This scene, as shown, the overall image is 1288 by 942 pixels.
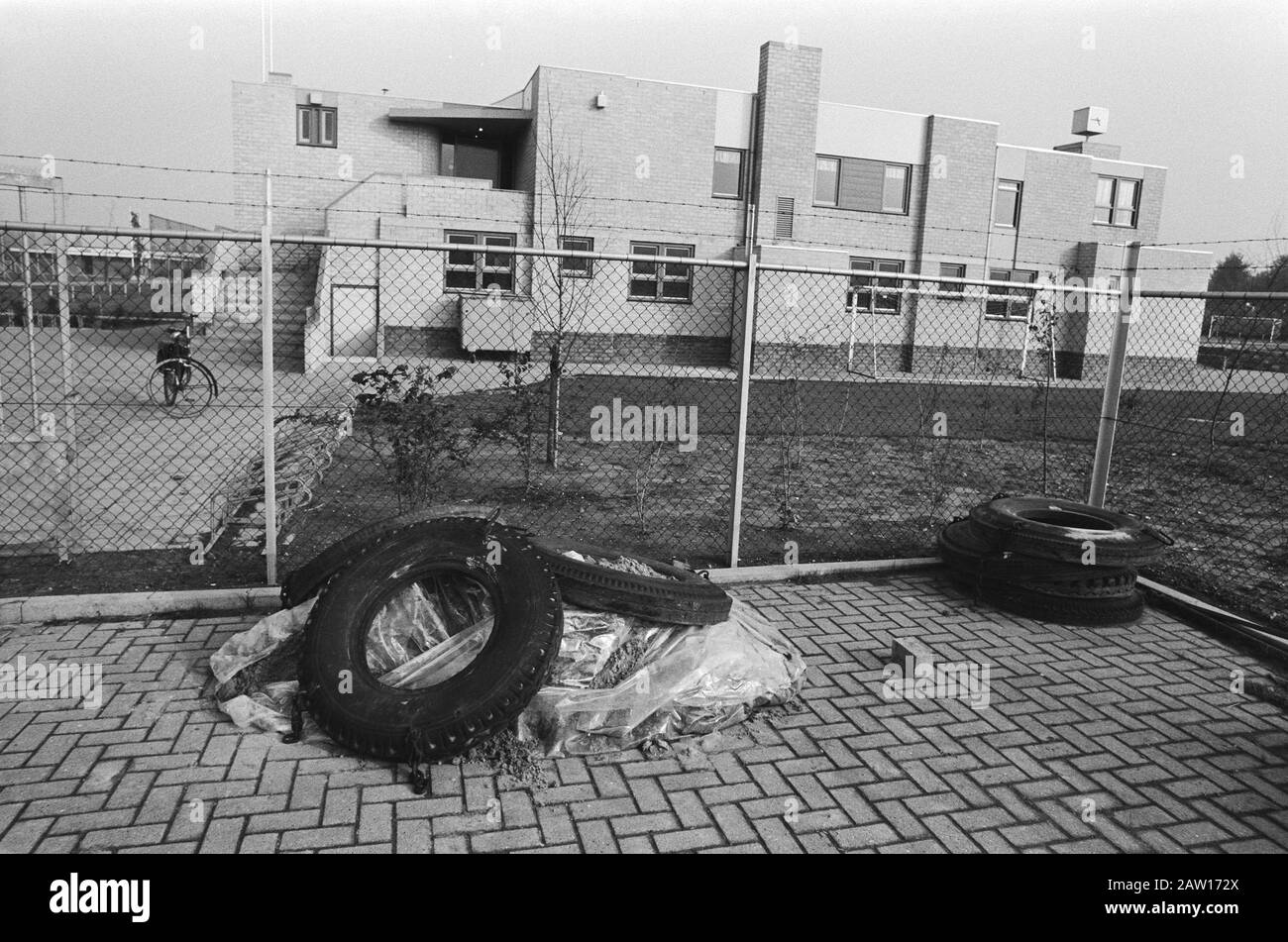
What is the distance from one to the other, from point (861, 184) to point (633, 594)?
86.1ft

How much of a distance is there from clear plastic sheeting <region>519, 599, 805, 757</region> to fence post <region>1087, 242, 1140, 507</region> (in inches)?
153

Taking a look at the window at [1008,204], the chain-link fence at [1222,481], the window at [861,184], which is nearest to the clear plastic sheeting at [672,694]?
the chain-link fence at [1222,481]

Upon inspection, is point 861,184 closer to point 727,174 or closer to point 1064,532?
point 727,174

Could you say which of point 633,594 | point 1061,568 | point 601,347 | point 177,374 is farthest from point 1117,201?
point 633,594

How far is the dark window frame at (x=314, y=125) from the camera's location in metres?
25.9

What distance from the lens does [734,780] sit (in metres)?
3.94

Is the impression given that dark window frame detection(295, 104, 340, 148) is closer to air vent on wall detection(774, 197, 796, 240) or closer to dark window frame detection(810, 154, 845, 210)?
air vent on wall detection(774, 197, 796, 240)

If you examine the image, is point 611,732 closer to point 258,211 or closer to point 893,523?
point 893,523

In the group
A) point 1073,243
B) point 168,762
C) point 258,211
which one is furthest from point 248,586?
point 1073,243

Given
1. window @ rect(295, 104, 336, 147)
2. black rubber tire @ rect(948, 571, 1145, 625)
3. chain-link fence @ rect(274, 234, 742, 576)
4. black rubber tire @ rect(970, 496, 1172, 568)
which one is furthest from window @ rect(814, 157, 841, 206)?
black rubber tire @ rect(948, 571, 1145, 625)

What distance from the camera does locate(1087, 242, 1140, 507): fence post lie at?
7.01m
